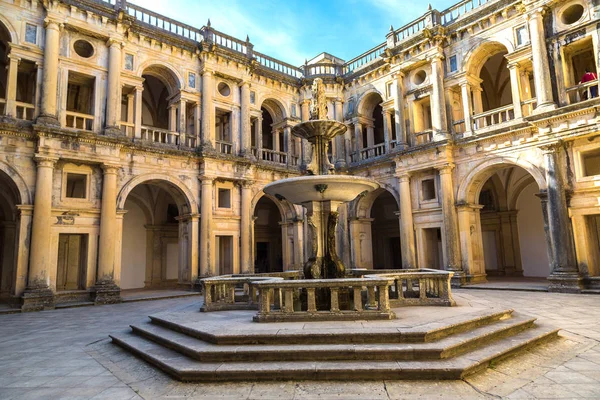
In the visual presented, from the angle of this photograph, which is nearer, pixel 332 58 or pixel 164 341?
pixel 164 341

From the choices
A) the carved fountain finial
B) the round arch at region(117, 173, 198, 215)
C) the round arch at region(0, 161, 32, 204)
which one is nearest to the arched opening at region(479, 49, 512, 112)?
the carved fountain finial

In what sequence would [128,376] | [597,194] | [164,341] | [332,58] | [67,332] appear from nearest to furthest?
[128,376] < [164,341] < [67,332] < [597,194] < [332,58]

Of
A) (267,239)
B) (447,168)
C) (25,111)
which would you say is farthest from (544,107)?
(25,111)

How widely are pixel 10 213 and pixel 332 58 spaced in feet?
70.7

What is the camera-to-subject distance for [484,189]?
2202 cm

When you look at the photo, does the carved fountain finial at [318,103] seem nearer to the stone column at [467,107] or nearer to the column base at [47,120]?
the stone column at [467,107]

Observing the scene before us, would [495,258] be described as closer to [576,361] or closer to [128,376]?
[576,361]

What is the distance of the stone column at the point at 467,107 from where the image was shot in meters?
17.3

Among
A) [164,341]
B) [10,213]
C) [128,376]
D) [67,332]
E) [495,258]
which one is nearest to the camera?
[128,376]

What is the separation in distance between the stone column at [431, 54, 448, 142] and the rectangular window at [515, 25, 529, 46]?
3273 millimetres

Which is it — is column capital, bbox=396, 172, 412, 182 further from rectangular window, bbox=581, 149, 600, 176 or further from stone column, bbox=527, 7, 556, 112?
rectangular window, bbox=581, 149, 600, 176

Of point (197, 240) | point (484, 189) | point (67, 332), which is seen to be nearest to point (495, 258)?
point (484, 189)

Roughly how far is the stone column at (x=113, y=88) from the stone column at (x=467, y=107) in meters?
15.1

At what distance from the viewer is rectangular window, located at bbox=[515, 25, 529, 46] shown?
15688mm
